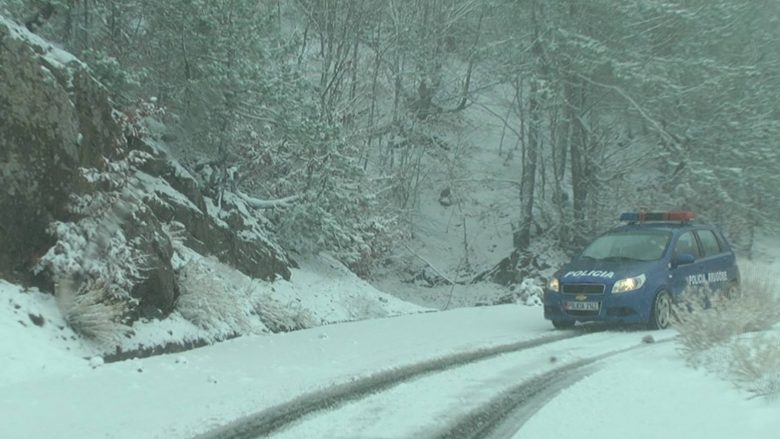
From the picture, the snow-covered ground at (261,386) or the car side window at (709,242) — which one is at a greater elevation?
the car side window at (709,242)

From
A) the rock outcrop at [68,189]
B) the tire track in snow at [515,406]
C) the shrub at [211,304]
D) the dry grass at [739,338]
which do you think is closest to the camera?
the tire track in snow at [515,406]

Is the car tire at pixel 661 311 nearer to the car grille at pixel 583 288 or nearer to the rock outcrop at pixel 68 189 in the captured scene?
the car grille at pixel 583 288

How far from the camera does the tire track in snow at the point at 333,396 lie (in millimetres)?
6551

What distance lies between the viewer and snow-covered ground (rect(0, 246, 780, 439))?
6.44 metres

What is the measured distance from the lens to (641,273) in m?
12.8

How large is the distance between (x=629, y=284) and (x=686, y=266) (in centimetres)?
142

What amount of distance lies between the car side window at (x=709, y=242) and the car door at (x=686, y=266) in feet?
0.79

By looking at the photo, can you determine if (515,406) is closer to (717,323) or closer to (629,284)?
(717,323)

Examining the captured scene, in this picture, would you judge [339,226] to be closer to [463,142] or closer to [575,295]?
[575,295]

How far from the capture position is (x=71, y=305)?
9.12 metres

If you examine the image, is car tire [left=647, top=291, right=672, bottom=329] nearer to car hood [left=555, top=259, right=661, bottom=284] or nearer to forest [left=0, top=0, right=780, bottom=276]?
car hood [left=555, top=259, right=661, bottom=284]

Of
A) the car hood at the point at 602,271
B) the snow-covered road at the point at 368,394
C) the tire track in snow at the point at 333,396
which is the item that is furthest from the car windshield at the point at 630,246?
the tire track in snow at the point at 333,396

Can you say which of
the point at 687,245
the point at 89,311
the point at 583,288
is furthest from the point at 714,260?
the point at 89,311

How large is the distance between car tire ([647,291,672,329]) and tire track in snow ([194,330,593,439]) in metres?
2.68
